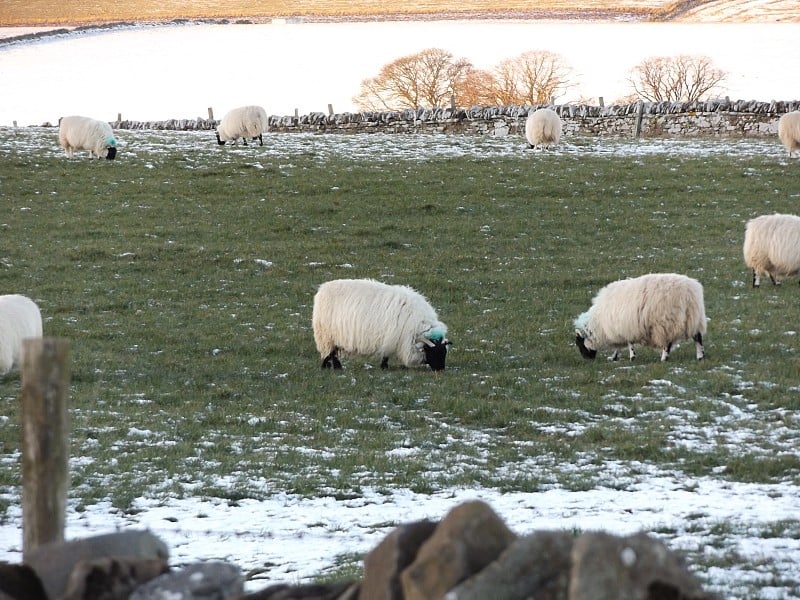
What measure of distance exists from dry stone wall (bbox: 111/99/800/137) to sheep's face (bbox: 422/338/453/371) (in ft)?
91.4

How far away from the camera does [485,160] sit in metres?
31.7

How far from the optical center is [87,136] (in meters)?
31.8

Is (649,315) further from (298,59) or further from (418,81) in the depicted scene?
(298,59)

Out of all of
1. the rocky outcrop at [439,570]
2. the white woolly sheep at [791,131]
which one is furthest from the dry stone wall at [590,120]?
the rocky outcrop at [439,570]

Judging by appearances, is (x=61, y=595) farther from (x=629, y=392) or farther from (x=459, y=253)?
(x=459, y=253)

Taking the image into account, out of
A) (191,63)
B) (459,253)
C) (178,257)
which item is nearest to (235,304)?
(178,257)

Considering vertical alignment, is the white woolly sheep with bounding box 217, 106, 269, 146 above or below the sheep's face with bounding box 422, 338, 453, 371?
above

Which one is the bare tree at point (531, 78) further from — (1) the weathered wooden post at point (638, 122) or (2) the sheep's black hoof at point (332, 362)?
(2) the sheep's black hoof at point (332, 362)

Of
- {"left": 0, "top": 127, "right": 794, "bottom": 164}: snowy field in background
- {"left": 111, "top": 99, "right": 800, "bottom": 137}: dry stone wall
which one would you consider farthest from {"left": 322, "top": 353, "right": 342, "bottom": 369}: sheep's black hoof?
{"left": 111, "top": 99, "right": 800, "bottom": 137}: dry stone wall

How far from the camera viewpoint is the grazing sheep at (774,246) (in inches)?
666

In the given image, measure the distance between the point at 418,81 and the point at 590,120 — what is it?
1714cm

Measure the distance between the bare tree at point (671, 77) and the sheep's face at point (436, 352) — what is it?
42536 mm

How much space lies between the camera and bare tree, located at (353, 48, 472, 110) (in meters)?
54.5

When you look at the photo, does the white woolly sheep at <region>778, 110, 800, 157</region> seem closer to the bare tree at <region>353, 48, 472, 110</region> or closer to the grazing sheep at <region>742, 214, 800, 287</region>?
the grazing sheep at <region>742, 214, 800, 287</region>
